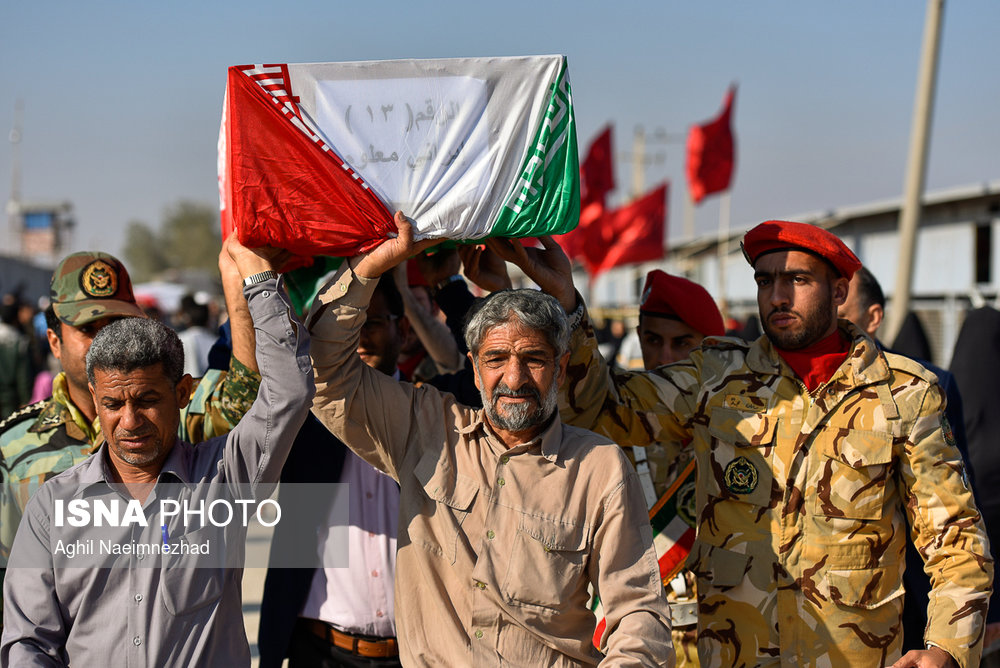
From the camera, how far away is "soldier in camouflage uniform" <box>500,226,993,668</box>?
2.72 metres

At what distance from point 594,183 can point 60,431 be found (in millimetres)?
14802

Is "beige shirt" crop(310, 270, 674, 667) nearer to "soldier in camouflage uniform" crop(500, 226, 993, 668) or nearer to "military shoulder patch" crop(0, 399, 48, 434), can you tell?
"soldier in camouflage uniform" crop(500, 226, 993, 668)

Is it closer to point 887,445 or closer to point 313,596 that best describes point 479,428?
point 313,596

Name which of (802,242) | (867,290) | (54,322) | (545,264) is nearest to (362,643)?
(545,264)

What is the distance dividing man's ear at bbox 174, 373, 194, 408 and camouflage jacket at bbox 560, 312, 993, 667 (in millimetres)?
1125

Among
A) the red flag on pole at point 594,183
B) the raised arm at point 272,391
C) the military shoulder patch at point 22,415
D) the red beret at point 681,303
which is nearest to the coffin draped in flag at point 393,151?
the raised arm at point 272,391

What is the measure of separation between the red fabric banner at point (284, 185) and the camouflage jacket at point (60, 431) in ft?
1.52

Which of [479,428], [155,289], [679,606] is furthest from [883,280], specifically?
[155,289]

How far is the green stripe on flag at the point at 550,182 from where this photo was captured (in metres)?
2.65

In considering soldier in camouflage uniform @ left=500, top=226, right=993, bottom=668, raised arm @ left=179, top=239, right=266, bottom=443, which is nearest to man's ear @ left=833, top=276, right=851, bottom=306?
soldier in camouflage uniform @ left=500, top=226, right=993, bottom=668

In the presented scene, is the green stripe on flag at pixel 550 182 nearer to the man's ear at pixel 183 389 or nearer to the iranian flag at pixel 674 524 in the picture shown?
the man's ear at pixel 183 389

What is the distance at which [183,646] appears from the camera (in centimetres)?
236

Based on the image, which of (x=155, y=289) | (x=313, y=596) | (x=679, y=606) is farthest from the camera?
(x=155, y=289)

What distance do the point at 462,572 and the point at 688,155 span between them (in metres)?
15.1
